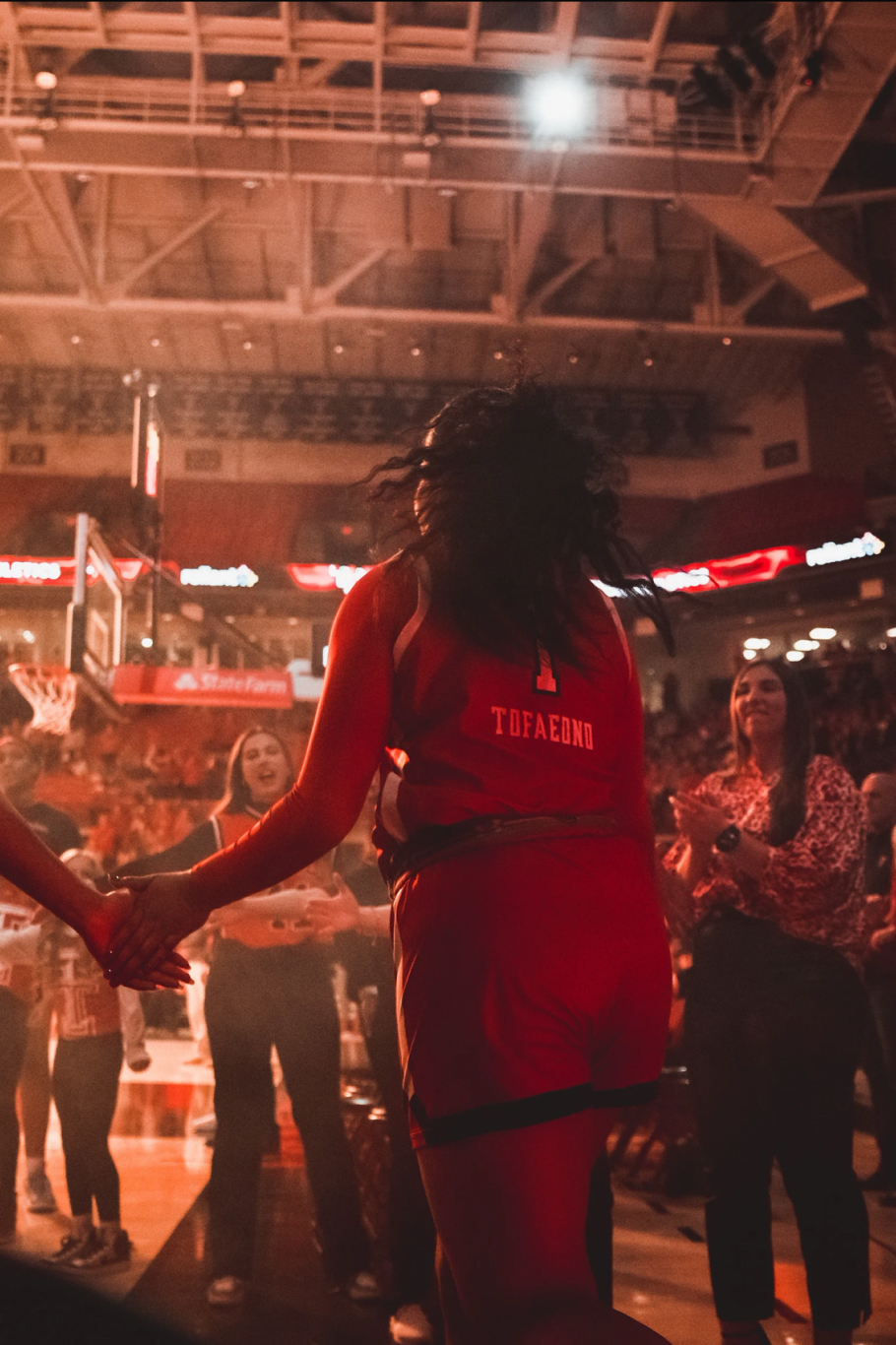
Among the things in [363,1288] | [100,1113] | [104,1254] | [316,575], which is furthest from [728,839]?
[316,575]

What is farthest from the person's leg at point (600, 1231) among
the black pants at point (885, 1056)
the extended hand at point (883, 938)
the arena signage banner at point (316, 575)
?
the arena signage banner at point (316, 575)

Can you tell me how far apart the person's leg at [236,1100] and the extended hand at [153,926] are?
1.70 meters

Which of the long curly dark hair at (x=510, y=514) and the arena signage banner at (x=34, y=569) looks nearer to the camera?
the long curly dark hair at (x=510, y=514)

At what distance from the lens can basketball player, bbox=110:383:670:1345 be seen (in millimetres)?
1398

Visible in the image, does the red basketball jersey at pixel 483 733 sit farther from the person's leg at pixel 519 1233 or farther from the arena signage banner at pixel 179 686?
the arena signage banner at pixel 179 686

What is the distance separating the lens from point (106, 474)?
2098 cm

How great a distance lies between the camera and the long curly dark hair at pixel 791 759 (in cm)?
291

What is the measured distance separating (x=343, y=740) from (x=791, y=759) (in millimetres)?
1707

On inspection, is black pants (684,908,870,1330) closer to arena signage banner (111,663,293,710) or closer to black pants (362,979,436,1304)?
black pants (362,979,436,1304)

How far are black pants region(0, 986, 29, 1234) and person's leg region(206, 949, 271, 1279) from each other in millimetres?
789

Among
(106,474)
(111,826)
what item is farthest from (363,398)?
(111,826)

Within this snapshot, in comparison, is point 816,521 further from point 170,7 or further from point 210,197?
point 170,7

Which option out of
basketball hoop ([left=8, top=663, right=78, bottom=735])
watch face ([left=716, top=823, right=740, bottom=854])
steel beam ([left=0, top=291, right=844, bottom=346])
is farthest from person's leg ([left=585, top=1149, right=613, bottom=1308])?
steel beam ([left=0, top=291, right=844, bottom=346])

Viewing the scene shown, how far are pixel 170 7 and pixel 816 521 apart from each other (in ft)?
41.2
